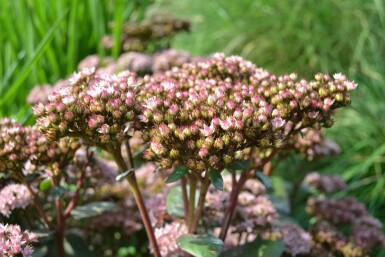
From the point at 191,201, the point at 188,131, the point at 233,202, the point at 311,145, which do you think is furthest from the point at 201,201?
the point at 311,145

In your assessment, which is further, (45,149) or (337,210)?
(337,210)

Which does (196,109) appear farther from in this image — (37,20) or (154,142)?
(37,20)

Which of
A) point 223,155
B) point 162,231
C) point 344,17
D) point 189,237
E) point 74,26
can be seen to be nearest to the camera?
point 223,155

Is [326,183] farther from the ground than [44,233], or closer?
farther from the ground

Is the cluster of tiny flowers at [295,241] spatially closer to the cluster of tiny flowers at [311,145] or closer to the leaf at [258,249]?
the leaf at [258,249]

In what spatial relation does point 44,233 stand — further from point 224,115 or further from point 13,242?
point 224,115

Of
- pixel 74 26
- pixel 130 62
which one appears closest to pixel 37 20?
pixel 74 26

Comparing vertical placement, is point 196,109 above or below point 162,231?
above
